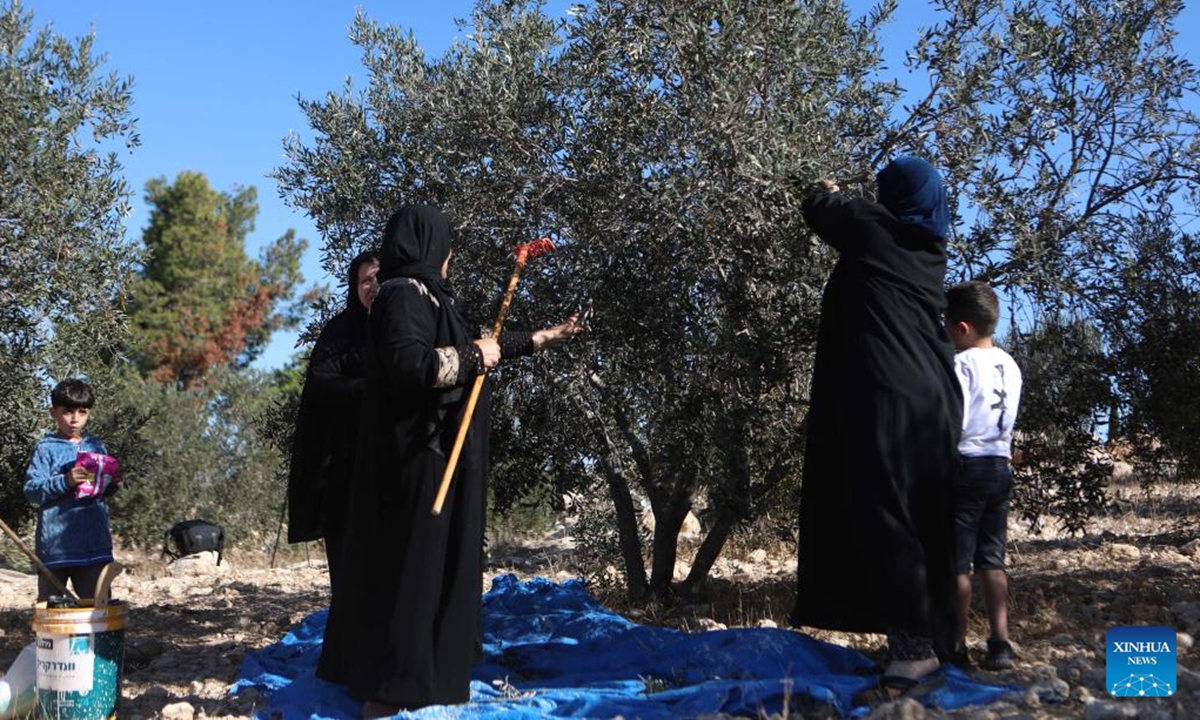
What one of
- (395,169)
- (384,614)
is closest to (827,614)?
(384,614)

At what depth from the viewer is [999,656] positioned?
497 centimetres

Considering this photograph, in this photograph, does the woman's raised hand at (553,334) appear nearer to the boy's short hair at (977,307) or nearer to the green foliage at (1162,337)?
the boy's short hair at (977,307)

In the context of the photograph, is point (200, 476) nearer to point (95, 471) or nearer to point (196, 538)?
point (196, 538)

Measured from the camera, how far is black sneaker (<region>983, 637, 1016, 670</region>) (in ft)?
16.3

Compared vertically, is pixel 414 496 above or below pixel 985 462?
below

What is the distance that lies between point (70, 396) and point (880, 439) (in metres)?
4.01

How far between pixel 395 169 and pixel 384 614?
335 centimetres

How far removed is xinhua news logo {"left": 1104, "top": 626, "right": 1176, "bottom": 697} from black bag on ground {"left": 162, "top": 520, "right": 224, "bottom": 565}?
454 inches

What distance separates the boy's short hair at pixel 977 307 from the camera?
5121mm

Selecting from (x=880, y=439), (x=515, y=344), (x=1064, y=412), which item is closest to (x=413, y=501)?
(x=515, y=344)

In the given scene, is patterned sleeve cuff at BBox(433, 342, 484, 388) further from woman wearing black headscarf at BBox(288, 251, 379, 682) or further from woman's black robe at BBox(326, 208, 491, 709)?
woman wearing black headscarf at BBox(288, 251, 379, 682)

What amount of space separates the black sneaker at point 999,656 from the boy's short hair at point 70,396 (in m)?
4.46

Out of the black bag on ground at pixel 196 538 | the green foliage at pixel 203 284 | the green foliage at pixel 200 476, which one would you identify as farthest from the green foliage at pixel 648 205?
the green foliage at pixel 203 284

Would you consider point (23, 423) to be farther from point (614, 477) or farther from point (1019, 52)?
point (1019, 52)
